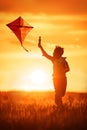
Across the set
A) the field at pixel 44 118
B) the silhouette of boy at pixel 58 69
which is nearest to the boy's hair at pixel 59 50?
the silhouette of boy at pixel 58 69

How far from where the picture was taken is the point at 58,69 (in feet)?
62.8

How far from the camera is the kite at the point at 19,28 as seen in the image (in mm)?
22594

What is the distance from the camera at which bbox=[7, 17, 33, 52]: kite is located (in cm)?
2259

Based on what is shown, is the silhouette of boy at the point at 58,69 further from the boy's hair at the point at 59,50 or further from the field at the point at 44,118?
the field at the point at 44,118

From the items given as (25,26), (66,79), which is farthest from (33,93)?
(66,79)

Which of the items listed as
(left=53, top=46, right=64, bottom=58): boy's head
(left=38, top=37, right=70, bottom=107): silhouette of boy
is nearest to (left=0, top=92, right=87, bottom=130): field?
(left=38, top=37, right=70, bottom=107): silhouette of boy

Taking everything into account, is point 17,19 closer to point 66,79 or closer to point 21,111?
point 66,79

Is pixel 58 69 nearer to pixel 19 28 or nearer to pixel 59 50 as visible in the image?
pixel 59 50

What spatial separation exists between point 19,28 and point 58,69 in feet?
14.9

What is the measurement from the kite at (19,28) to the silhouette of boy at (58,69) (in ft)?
11.0

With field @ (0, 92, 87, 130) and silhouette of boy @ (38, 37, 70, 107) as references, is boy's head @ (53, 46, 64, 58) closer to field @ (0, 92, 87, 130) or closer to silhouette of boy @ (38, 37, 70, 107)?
silhouette of boy @ (38, 37, 70, 107)

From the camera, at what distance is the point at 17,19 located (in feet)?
74.7

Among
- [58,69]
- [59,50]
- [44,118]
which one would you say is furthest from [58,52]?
[44,118]

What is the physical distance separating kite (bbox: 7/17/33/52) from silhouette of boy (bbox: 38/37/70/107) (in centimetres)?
335
